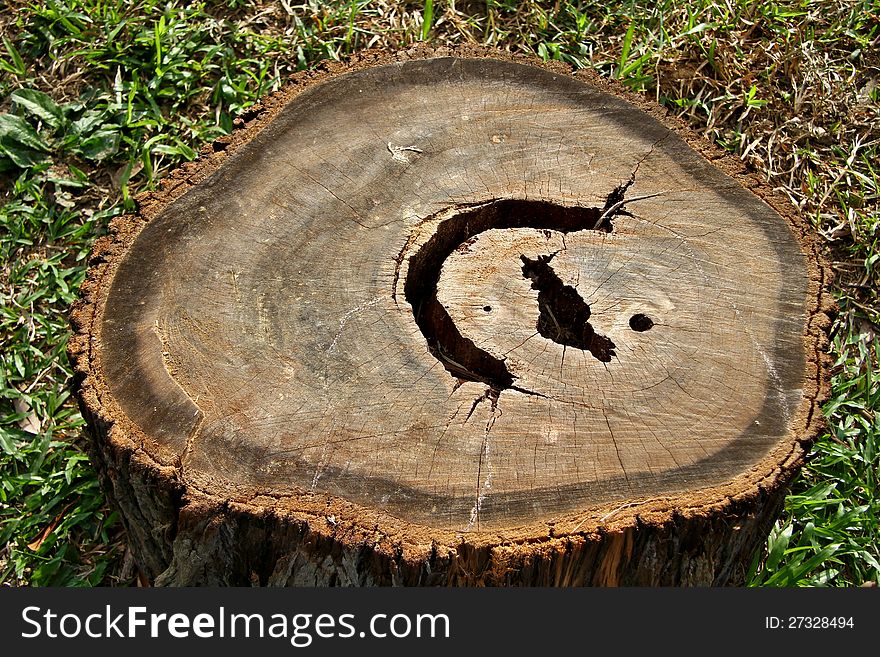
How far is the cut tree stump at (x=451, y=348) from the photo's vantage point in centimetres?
216

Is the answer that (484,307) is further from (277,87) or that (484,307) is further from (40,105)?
(40,105)

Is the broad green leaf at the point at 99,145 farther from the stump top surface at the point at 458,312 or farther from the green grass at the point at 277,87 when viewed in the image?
the stump top surface at the point at 458,312

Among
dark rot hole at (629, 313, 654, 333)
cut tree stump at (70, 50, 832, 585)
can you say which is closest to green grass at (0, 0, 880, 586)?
cut tree stump at (70, 50, 832, 585)

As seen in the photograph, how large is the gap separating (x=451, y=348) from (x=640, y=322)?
0.46 m

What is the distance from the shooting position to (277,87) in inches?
156

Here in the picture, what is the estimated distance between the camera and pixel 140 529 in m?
2.50

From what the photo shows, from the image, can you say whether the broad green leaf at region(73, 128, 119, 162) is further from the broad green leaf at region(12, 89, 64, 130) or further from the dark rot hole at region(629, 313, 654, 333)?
the dark rot hole at region(629, 313, 654, 333)

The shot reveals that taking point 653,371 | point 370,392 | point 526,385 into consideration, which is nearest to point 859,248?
point 653,371

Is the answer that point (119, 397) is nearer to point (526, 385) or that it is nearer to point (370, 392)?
point (370, 392)

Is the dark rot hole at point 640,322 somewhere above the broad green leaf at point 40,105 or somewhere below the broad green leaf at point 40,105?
above

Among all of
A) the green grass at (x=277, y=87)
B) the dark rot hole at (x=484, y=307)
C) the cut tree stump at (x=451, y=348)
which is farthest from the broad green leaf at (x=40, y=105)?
the dark rot hole at (x=484, y=307)

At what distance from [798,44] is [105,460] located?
313 centimetres

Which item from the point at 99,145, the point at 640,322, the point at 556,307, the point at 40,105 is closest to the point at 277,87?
the point at 99,145

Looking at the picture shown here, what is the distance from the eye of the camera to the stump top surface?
2.20 meters
